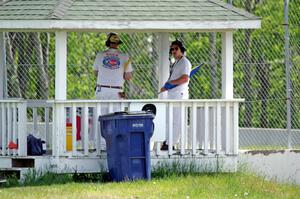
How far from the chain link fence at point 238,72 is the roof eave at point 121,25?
302cm

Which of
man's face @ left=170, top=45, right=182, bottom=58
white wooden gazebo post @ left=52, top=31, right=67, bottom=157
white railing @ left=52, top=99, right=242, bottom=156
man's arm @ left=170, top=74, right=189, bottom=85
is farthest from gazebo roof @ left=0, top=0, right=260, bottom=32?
white railing @ left=52, top=99, right=242, bottom=156

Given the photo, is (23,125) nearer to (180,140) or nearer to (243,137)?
Result: (180,140)

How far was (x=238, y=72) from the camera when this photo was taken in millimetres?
21391

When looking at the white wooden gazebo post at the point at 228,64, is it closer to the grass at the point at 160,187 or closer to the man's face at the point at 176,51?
the man's face at the point at 176,51

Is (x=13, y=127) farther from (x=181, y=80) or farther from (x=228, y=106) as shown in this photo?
(x=228, y=106)

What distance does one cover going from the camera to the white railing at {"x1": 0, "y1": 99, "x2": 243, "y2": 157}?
17453 millimetres

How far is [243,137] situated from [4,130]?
495 cm

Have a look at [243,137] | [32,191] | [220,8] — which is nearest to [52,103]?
[32,191]

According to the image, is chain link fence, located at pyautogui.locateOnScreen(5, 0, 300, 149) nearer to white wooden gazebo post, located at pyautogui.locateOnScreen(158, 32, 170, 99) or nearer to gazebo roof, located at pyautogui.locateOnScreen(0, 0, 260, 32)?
white wooden gazebo post, located at pyautogui.locateOnScreen(158, 32, 170, 99)

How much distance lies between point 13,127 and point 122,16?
2.30 metres

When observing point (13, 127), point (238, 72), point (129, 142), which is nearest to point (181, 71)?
point (129, 142)

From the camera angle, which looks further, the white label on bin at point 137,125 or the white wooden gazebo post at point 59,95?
the white wooden gazebo post at point 59,95

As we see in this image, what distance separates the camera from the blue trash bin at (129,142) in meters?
16.7

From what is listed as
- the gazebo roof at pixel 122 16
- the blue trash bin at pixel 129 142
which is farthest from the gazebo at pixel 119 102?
the blue trash bin at pixel 129 142
